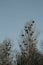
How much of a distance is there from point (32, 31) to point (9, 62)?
9.51 m

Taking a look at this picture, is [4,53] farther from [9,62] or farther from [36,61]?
[36,61]

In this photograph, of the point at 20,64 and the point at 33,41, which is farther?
the point at 20,64

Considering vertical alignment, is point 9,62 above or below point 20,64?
above

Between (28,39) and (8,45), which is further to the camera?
(8,45)

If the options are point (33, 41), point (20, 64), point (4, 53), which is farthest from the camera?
point (4, 53)

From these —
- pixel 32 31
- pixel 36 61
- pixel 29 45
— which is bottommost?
pixel 36 61

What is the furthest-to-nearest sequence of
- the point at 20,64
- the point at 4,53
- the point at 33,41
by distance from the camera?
the point at 4,53, the point at 20,64, the point at 33,41

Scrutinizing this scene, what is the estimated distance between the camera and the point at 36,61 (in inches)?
1106

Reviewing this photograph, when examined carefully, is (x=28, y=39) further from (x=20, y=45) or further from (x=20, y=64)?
(x=20, y=64)

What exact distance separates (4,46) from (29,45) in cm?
904

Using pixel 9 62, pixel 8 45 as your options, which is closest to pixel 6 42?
pixel 8 45

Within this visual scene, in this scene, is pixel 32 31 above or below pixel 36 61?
above

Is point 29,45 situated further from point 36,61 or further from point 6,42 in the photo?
point 6,42

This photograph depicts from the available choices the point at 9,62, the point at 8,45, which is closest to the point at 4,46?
the point at 8,45
